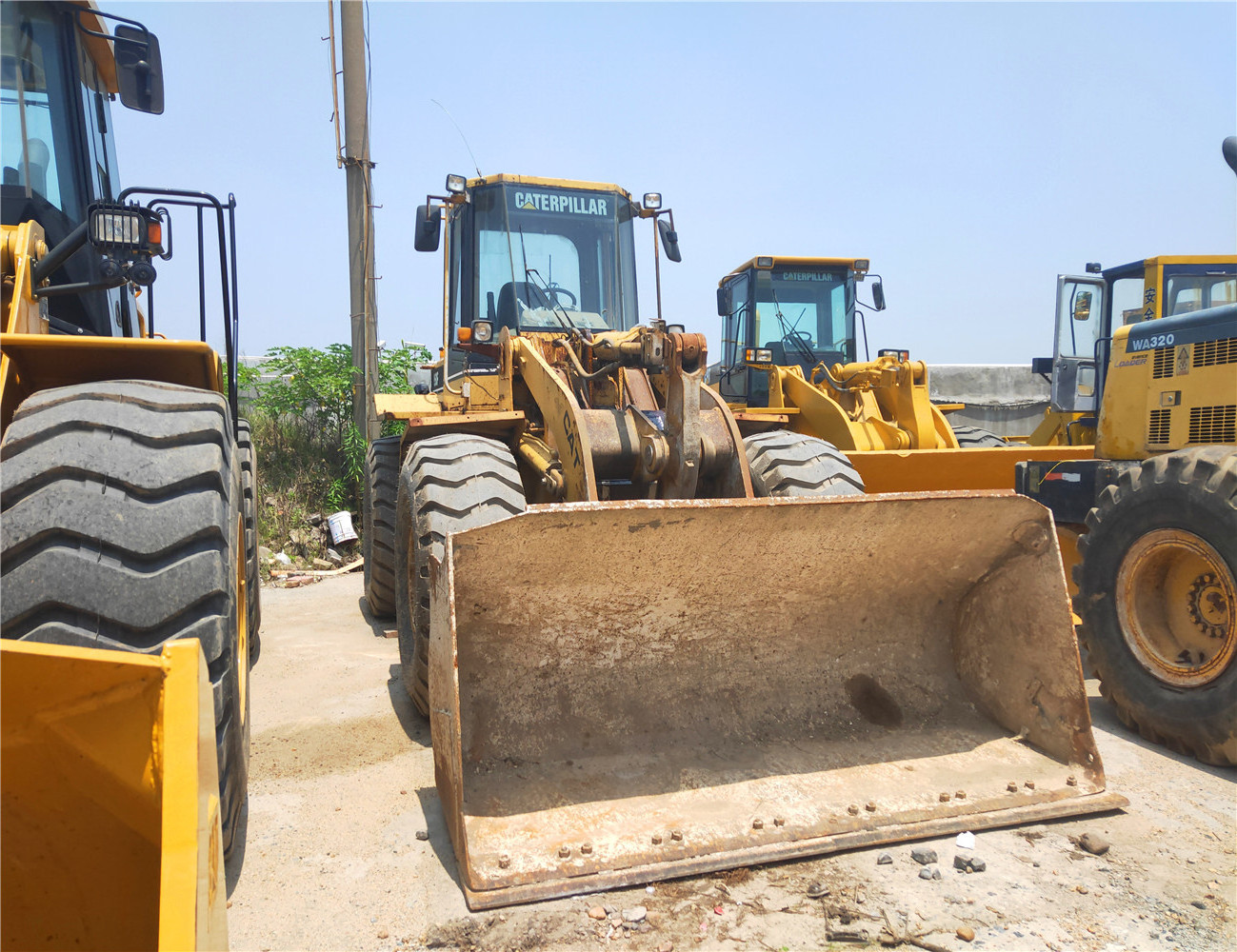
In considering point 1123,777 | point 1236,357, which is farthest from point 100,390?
point 1236,357

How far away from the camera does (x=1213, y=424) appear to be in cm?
444

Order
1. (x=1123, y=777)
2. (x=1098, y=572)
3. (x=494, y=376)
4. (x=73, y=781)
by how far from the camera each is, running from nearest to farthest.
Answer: (x=73, y=781) < (x=1123, y=777) < (x=1098, y=572) < (x=494, y=376)

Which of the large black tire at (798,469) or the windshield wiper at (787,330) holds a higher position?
the windshield wiper at (787,330)

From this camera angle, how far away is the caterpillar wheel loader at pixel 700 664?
8.91ft

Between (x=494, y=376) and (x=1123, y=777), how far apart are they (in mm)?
3723

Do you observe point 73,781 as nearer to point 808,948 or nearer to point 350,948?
point 350,948

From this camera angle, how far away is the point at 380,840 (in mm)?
2852

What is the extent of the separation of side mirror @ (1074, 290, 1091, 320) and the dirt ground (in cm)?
540

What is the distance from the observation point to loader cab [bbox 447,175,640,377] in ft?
19.3

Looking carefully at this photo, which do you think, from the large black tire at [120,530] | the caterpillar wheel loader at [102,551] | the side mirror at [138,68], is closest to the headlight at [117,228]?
the caterpillar wheel loader at [102,551]

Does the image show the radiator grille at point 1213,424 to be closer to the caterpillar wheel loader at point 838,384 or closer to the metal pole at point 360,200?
the caterpillar wheel loader at point 838,384

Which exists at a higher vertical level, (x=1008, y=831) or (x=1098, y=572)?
(x=1098, y=572)

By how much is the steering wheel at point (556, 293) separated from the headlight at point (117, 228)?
3.36 m

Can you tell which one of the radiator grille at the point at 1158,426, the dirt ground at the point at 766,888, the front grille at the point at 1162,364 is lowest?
the dirt ground at the point at 766,888
